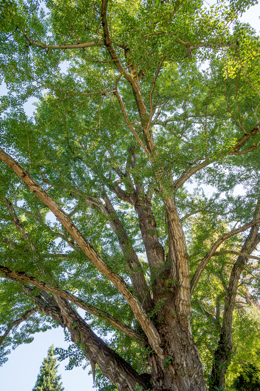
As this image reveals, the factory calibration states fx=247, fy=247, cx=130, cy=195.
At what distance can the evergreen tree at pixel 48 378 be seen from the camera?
17.7 m

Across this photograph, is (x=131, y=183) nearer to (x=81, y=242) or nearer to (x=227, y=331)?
(x=81, y=242)

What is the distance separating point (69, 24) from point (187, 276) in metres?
5.16

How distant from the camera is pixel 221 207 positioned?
6215mm

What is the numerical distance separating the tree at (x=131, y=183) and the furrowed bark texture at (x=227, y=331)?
0.03 meters

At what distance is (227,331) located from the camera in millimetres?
5465

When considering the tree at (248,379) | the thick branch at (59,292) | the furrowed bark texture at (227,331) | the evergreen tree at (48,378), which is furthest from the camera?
the evergreen tree at (48,378)

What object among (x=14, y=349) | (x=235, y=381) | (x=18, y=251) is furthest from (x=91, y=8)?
(x=235, y=381)

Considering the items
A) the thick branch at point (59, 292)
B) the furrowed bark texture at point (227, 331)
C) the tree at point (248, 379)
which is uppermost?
the thick branch at point (59, 292)

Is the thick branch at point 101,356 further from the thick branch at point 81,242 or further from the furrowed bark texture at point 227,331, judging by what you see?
the furrowed bark texture at point 227,331

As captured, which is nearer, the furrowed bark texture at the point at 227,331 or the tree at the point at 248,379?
the furrowed bark texture at the point at 227,331

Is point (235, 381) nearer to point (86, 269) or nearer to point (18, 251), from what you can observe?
point (86, 269)

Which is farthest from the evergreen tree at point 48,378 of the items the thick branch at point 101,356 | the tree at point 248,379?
the thick branch at point 101,356

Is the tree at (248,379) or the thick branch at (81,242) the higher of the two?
the thick branch at (81,242)

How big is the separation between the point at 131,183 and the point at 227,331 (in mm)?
4232
